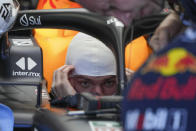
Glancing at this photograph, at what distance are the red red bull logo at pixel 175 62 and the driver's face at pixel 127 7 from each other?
0.72ft

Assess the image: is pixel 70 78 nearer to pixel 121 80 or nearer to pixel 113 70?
pixel 113 70

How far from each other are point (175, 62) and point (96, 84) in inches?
68.1

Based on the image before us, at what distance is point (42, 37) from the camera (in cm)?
305

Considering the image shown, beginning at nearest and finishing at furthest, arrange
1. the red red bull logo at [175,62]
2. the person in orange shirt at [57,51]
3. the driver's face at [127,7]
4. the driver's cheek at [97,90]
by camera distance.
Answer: the red red bull logo at [175,62]
the driver's face at [127,7]
the driver's cheek at [97,90]
the person in orange shirt at [57,51]

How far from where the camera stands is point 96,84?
100 inches

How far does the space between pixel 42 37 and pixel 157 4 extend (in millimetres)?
2046

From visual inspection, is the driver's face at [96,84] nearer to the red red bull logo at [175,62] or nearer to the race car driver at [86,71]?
the race car driver at [86,71]

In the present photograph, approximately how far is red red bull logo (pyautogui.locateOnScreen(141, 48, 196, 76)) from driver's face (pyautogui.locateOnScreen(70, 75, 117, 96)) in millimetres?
1614

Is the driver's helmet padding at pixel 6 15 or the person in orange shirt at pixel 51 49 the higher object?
the driver's helmet padding at pixel 6 15

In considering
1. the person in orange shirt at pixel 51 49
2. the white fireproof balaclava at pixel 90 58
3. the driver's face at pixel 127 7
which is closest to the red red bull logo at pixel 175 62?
the driver's face at pixel 127 7

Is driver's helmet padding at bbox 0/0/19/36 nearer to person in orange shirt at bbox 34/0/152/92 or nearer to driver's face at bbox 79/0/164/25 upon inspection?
person in orange shirt at bbox 34/0/152/92

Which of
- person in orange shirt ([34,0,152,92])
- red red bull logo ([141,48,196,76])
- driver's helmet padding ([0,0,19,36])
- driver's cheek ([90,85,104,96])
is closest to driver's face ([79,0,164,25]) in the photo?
red red bull logo ([141,48,196,76])

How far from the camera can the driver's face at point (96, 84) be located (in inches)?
97.0

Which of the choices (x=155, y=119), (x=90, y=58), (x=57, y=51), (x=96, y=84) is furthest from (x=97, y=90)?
(x=155, y=119)
